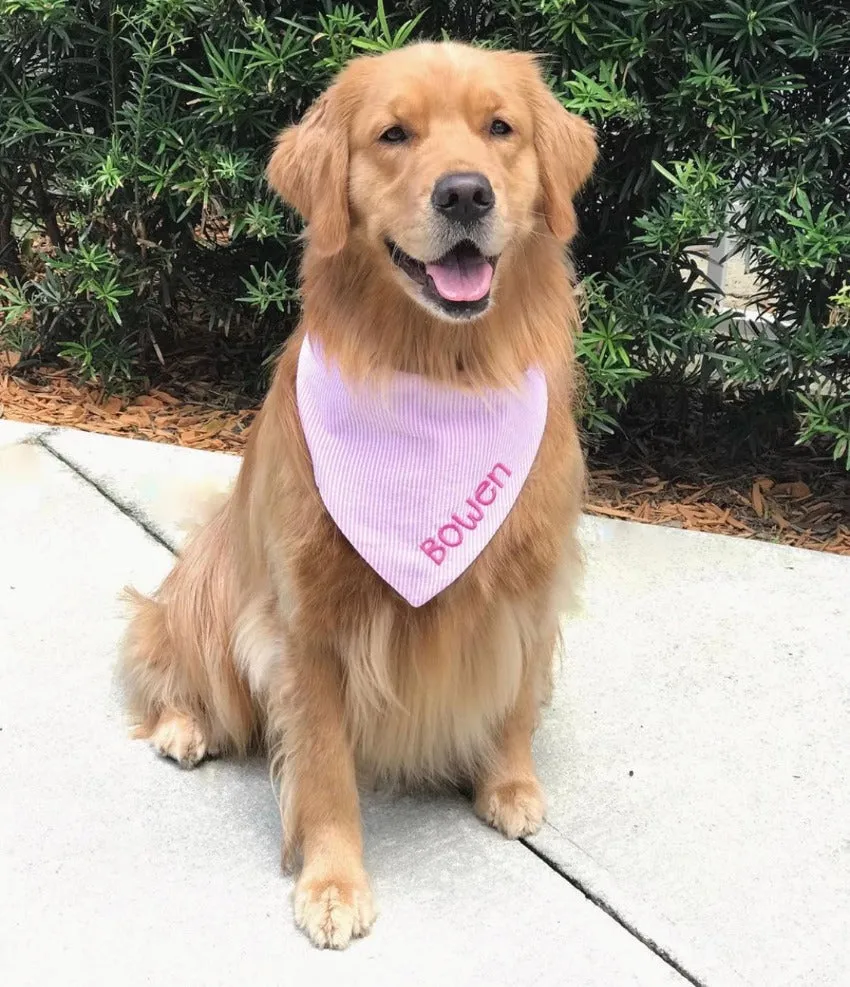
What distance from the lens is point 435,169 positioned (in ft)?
6.79

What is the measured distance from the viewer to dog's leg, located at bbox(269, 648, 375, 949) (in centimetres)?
231

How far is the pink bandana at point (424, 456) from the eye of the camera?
2.26m

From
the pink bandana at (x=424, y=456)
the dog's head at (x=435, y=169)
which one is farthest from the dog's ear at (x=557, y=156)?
the pink bandana at (x=424, y=456)

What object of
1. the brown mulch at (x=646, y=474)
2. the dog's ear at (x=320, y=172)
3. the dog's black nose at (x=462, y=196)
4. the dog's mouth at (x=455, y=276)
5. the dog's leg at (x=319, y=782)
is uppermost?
the dog's black nose at (x=462, y=196)

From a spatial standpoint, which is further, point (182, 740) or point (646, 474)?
point (646, 474)

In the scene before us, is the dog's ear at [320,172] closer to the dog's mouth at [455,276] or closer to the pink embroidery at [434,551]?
the dog's mouth at [455,276]

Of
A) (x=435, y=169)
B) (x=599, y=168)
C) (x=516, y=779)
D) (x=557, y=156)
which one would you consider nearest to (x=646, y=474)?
(x=599, y=168)

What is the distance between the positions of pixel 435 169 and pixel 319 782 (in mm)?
1398

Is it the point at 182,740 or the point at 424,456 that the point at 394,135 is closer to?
the point at 424,456

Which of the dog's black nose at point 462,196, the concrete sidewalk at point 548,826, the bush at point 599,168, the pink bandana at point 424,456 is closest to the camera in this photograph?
the dog's black nose at point 462,196

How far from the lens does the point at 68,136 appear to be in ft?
14.9

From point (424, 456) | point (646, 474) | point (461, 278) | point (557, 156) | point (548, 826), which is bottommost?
point (646, 474)

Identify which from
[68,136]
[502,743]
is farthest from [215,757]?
[68,136]

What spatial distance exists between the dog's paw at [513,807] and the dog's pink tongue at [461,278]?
4.11 feet
